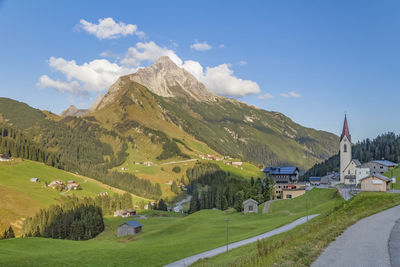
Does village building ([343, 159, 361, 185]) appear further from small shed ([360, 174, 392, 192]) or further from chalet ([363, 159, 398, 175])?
small shed ([360, 174, 392, 192])

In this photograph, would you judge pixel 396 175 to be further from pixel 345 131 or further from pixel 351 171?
pixel 345 131

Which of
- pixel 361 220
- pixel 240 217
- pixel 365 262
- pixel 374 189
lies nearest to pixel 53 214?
pixel 240 217

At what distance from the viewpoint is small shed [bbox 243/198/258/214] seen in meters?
102

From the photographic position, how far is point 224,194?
162 metres

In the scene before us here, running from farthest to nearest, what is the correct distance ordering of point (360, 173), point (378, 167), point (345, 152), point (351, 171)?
point (345, 152) → point (351, 171) → point (378, 167) → point (360, 173)

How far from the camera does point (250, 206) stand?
336 feet

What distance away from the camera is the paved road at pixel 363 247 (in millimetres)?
21094

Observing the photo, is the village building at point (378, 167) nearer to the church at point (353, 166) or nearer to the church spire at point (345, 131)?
the church at point (353, 166)

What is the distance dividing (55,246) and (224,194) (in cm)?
9543

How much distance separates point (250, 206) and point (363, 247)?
79.1 meters

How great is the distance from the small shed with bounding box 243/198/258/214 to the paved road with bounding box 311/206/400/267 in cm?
6535

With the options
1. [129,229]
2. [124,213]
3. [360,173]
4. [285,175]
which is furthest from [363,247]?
[124,213]

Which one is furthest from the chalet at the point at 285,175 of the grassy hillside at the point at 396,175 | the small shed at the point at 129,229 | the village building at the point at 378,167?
the small shed at the point at 129,229

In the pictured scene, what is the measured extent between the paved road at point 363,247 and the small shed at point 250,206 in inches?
2573
